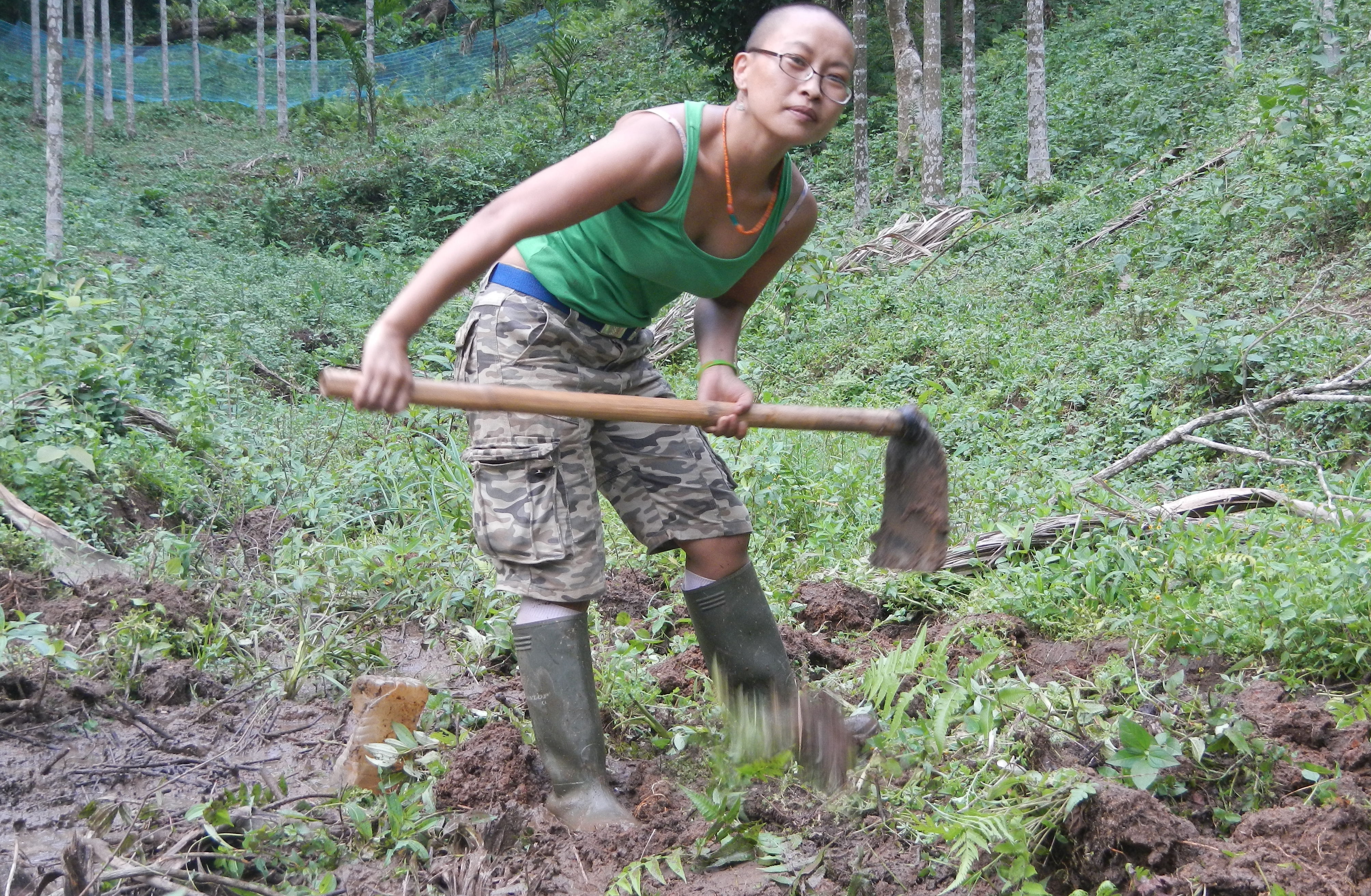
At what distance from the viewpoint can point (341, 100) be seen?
2434 cm

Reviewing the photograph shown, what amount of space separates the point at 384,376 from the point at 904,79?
1245cm

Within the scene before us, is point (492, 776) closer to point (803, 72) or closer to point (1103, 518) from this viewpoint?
point (803, 72)

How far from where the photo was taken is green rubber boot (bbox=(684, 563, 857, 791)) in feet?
8.08

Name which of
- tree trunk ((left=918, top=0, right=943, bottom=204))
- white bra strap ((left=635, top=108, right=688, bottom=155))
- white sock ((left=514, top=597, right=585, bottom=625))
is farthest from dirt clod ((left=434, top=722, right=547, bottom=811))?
tree trunk ((left=918, top=0, right=943, bottom=204))

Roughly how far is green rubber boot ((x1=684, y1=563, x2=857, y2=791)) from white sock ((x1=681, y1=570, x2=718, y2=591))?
0.01 meters

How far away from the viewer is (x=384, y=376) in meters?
1.88

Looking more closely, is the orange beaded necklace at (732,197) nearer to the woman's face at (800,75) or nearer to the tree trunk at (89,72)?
the woman's face at (800,75)

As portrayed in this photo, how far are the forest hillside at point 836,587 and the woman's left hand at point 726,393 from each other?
0.75m

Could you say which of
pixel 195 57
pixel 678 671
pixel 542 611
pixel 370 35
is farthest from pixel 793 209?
pixel 195 57

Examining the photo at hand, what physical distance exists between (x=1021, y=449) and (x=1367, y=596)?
247 centimetres

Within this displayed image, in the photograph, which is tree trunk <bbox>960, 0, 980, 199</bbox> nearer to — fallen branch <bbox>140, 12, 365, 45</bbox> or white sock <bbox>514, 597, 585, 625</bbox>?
white sock <bbox>514, 597, 585, 625</bbox>

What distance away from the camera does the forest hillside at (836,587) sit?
2.24 meters

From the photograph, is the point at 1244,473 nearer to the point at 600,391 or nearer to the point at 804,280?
the point at 600,391

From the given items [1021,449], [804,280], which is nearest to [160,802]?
[1021,449]
